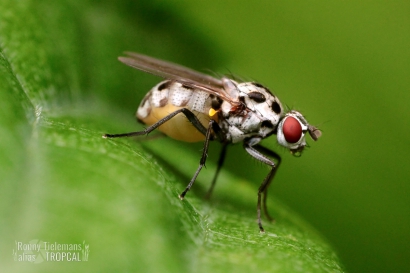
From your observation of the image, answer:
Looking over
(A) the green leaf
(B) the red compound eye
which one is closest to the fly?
(B) the red compound eye

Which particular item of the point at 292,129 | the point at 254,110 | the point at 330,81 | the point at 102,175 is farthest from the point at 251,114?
the point at 102,175

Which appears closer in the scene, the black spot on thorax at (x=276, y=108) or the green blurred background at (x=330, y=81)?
the black spot on thorax at (x=276, y=108)

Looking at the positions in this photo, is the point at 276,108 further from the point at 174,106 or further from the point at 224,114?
the point at 174,106

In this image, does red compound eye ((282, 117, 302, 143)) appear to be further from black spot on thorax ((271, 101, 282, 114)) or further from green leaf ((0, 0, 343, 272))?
green leaf ((0, 0, 343, 272))

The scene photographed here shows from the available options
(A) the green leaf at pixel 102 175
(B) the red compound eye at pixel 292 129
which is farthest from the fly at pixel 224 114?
(A) the green leaf at pixel 102 175

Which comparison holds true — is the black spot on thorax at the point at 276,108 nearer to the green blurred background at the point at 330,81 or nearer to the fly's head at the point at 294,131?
the fly's head at the point at 294,131

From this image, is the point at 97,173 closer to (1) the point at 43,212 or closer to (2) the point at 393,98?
(1) the point at 43,212

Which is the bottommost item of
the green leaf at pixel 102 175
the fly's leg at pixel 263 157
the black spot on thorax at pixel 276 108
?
the fly's leg at pixel 263 157

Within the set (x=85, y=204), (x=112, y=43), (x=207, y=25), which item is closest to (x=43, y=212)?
(x=85, y=204)
